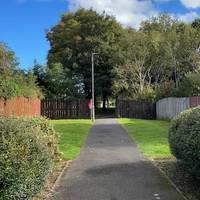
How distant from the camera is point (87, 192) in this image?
9.80m

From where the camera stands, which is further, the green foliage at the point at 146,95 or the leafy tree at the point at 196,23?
the leafy tree at the point at 196,23

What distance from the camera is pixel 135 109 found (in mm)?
55219

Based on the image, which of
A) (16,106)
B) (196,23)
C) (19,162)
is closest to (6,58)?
(16,106)

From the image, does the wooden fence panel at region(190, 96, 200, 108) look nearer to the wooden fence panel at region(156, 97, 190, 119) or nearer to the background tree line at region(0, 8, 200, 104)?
the wooden fence panel at region(156, 97, 190, 119)

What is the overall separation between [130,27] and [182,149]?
207 feet

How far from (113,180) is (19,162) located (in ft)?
13.1

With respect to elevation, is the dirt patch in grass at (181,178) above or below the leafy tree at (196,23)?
below

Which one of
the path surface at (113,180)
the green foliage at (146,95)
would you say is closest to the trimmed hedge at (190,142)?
the path surface at (113,180)

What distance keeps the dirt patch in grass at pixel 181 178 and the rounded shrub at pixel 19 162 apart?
299 cm

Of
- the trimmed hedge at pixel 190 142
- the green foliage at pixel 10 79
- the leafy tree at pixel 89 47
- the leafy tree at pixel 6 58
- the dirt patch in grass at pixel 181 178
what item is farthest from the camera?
the leafy tree at pixel 89 47

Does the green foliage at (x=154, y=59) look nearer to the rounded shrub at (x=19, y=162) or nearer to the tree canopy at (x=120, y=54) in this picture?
the tree canopy at (x=120, y=54)

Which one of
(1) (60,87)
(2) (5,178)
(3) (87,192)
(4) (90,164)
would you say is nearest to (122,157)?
(4) (90,164)

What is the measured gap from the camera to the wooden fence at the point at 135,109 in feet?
177

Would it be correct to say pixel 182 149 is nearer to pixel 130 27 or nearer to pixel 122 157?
pixel 122 157
